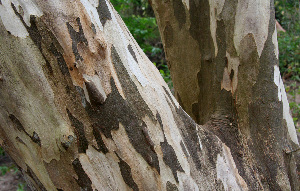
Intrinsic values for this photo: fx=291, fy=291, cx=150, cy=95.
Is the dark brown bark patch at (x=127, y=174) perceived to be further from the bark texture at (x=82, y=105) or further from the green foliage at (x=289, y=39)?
the green foliage at (x=289, y=39)

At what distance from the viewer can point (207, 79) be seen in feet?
4.18

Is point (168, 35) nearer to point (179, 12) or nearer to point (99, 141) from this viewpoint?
point (179, 12)

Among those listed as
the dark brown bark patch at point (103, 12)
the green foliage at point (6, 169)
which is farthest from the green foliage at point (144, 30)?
the dark brown bark patch at point (103, 12)

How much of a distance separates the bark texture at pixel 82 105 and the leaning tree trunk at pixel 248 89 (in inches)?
13.7

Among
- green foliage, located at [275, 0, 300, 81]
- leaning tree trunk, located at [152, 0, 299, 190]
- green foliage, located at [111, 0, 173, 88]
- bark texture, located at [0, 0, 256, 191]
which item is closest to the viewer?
bark texture, located at [0, 0, 256, 191]

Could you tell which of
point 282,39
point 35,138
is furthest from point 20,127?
point 282,39

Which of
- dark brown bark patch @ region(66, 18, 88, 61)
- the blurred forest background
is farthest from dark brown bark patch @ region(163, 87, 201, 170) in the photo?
the blurred forest background

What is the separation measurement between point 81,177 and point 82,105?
0.20 meters

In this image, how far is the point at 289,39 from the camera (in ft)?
16.5

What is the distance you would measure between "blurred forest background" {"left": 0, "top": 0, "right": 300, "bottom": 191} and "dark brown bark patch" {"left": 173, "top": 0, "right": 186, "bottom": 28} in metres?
1.51

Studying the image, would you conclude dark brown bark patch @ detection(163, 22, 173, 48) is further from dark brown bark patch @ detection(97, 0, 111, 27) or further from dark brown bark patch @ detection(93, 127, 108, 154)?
dark brown bark patch @ detection(93, 127, 108, 154)

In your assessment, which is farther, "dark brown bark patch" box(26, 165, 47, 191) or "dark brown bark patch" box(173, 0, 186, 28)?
"dark brown bark patch" box(173, 0, 186, 28)

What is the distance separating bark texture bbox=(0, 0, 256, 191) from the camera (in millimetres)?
Result: 727

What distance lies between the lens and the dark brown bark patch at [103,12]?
2.63ft
